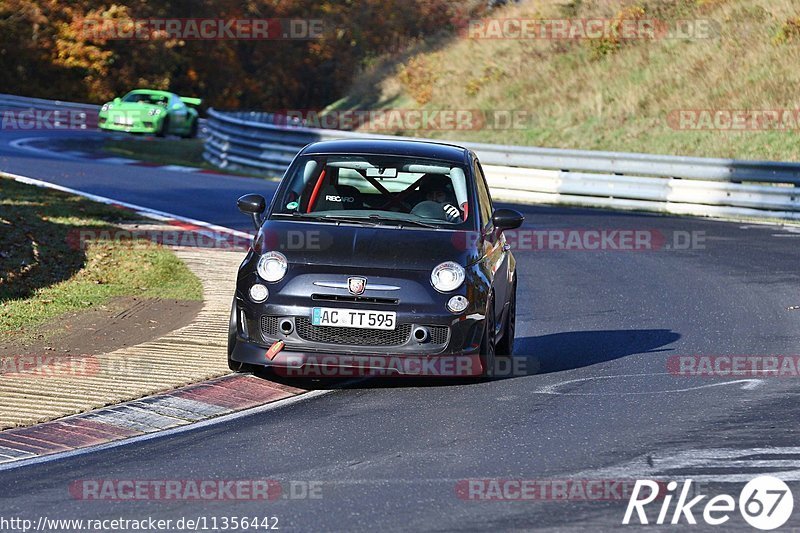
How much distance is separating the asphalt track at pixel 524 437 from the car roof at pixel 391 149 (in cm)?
166

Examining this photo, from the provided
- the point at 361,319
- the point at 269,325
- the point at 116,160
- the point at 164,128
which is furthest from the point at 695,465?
the point at 164,128

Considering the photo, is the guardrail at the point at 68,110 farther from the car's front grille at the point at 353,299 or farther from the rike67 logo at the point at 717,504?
the rike67 logo at the point at 717,504

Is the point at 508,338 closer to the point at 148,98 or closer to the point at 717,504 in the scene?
the point at 717,504

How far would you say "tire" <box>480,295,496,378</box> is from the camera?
9383 mm

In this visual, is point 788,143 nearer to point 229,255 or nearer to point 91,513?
point 229,255

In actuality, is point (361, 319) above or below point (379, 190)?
below

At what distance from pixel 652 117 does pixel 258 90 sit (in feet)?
79.4

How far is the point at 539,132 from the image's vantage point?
3262 cm

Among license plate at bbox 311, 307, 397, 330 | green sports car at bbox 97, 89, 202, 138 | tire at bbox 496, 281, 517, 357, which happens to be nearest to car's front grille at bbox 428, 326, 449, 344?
license plate at bbox 311, 307, 397, 330

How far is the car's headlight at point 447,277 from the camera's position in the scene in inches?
361

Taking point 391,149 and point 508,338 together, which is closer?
point 391,149

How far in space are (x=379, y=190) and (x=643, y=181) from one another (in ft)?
44.2

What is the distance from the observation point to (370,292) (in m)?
9.07

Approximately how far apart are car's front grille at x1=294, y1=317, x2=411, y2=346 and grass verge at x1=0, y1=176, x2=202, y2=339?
319 centimetres
